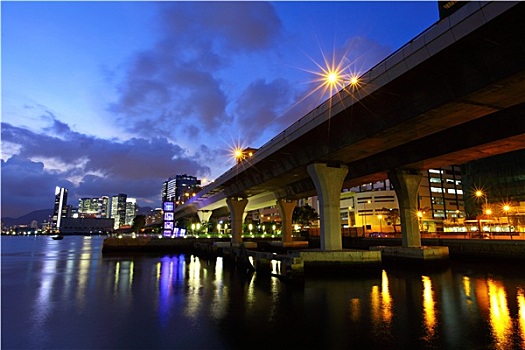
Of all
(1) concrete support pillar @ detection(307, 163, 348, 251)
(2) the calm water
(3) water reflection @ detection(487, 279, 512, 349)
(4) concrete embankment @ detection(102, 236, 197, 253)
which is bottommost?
(2) the calm water

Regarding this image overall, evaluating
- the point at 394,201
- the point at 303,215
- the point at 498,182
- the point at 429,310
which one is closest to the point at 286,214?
the point at 303,215

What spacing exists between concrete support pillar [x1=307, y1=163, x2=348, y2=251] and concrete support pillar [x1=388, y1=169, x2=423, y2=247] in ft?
31.4

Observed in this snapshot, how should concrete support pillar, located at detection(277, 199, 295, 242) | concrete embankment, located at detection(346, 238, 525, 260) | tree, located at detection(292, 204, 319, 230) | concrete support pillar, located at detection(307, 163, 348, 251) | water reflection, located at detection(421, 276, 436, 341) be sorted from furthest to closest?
tree, located at detection(292, 204, 319, 230), concrete support pillar, located at detection(277, 199, 295, 242), concrete embankment, located at detection(346, 238, 525, 260), concrete support pillar, located at detection(307, 163, 348, 251), water reflection, located at detection(421, 276, 436, 341)

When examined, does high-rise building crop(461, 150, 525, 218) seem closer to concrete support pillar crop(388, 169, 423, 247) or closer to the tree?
the tree

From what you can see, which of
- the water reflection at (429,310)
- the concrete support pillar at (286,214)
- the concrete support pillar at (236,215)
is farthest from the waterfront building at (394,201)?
the water reflection at (429,310)

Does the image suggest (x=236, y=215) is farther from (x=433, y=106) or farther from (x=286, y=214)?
(x=433, y=106)

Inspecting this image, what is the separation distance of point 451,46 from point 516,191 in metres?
88.5

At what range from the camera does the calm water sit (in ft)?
44.9

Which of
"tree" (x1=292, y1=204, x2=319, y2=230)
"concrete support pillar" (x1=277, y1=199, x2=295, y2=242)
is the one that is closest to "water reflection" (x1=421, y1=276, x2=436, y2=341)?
"concrete support pillar" (x1=277, y1=199, x2=295, y2=242)

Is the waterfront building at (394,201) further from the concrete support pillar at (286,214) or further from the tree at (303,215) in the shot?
the concrete support pillar at (286,214)

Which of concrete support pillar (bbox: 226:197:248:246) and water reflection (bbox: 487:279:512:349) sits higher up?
concrete support pillar (bbox: 226:197:248:246)

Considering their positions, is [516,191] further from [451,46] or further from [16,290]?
[16,290]

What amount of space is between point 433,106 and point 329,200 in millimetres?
16581

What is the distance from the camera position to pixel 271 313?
723 inches
